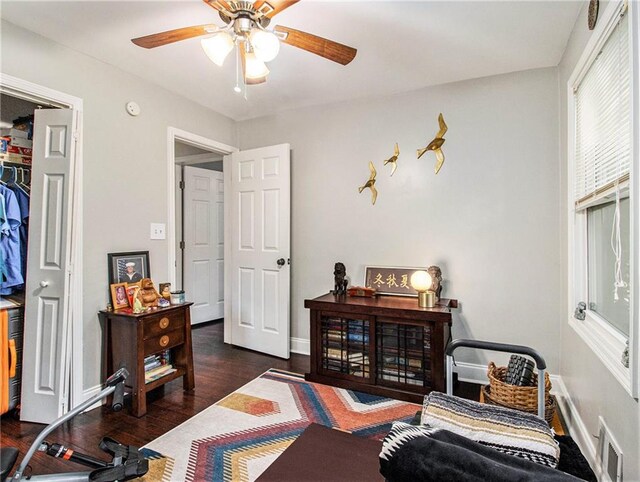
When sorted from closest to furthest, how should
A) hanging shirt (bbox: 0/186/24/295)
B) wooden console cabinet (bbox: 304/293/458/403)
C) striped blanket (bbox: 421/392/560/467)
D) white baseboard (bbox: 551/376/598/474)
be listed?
striped blanket (bbox: 421/392/560/467)
white baseboard (bbox: 551/376/598/474)
hanging shirt (bbox: 0/186/24/295)
wooden console cabinet (bbox: 304/293/458/403)

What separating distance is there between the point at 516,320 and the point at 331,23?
99.9 inches

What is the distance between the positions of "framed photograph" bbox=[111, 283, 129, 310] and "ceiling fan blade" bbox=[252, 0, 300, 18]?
2.07 meters

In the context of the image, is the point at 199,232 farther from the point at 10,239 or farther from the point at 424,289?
the point at 424,289

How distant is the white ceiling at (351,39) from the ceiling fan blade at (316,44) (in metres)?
0.28

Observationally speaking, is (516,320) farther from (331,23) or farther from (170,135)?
(170,135)

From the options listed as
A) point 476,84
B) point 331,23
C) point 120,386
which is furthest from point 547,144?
point 120,386

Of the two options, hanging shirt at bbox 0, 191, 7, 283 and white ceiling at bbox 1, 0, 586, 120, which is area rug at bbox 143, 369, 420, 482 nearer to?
hanging shirt at bbox 0, 191, 7, 283

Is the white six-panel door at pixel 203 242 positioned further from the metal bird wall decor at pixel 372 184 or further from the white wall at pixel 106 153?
the metal bird wall decor at pixel 372 184

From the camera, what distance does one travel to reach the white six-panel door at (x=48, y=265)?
7.57 feet

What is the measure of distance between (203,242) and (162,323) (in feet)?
7.73

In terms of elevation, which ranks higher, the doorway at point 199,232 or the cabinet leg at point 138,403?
the doorway at point 199,232

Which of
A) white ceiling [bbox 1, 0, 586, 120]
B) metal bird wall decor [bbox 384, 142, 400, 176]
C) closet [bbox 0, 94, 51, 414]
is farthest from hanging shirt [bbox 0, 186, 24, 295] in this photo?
metal bird wall decor [bbox 384, 142, 400, 176]

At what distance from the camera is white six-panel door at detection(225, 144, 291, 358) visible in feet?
11.3

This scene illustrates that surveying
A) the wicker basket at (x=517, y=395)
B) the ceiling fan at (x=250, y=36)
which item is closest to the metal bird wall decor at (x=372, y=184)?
the ceiling fan at (x=250, y=36)
